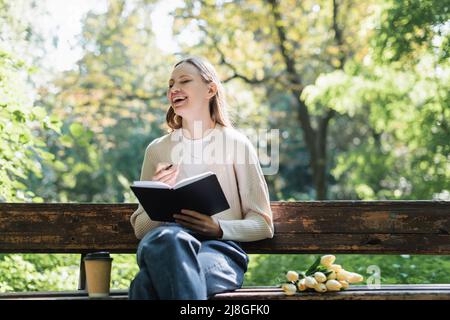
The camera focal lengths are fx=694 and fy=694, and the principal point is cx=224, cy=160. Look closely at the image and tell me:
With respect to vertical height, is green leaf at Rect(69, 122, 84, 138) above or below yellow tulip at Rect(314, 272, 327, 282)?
above

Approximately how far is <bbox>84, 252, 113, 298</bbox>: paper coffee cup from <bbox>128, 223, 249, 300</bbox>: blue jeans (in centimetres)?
37

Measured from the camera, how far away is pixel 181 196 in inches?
101

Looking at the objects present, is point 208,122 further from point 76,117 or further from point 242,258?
point 76,117

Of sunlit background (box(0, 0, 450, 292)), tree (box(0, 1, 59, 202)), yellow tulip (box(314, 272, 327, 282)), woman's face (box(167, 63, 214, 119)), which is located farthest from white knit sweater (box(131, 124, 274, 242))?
tree (box(0, 1, 59, 202))

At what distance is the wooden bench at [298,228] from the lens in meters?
3.13

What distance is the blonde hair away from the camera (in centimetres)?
303

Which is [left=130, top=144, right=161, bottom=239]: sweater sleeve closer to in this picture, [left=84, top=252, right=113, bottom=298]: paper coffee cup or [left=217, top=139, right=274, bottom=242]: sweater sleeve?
[left=84, top=252, right=113, bottom=298]: paper coffee cup

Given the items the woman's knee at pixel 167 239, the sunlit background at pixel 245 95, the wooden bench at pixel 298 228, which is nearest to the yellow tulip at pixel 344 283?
the wooden bench at pixel 298 228

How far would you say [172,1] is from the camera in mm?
9938

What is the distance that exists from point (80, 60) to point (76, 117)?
3.16 ft

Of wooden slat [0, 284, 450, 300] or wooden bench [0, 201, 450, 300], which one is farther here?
wooden bench [0, 201, 450, 300]

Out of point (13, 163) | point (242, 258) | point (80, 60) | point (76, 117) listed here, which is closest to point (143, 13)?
point (80, 60)

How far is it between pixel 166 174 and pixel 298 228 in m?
0.66
